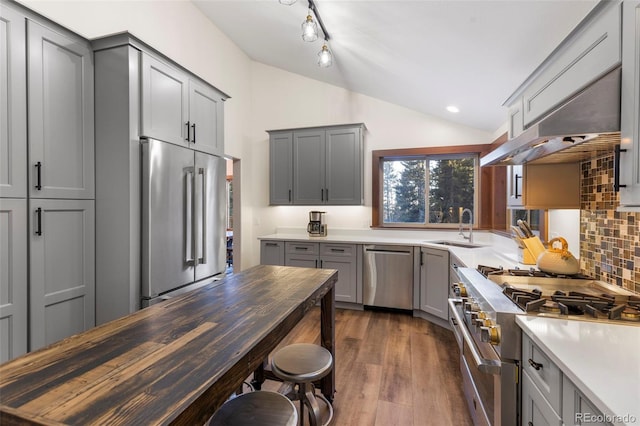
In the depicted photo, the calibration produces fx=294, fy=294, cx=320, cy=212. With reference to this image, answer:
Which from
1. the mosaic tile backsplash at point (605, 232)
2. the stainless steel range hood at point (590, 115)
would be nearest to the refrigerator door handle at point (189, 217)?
the stainless steel range hood at point (590, 115)

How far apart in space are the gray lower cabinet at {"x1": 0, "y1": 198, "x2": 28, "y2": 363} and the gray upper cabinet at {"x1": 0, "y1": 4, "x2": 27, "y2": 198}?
0.11 meters

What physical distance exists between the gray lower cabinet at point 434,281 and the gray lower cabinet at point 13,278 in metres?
3.35

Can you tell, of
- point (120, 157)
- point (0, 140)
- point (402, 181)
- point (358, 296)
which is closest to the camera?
point (0, 140)

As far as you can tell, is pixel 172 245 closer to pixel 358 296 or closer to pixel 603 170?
pixel 358 296

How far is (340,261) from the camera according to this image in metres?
3.81

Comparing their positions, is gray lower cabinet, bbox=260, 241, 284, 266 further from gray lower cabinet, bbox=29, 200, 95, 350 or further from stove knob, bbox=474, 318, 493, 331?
stove knob, bbox=474, 318, 493, 331

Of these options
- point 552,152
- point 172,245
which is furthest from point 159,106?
point 552,152

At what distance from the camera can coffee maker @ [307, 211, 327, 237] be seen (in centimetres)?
428

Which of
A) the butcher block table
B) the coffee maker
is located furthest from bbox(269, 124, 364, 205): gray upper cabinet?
the butcher block table

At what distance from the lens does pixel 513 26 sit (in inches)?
69.3

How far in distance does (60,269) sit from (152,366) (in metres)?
1.53

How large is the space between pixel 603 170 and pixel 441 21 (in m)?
1.36

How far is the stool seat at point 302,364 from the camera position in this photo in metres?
1.44

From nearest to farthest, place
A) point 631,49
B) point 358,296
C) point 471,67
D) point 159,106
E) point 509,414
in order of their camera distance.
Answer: point 631,49, point 509,414, point 159,106, point 471,67, point 358,296
